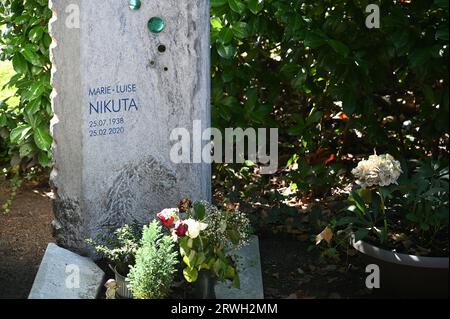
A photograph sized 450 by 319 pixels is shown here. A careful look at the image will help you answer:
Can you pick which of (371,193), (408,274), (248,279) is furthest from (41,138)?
(408,274)

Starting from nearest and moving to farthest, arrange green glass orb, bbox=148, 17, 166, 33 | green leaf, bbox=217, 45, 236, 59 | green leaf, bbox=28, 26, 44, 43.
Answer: green glass orb, bbox=148, 17, 166, 33 → green leaf, bbox=217, 45, 236, 59 → green leaf, bbox=28, 26, 44, 43

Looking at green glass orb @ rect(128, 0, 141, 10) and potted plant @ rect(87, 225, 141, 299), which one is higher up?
green glass orb @ rect(128, 0, 141, 10)

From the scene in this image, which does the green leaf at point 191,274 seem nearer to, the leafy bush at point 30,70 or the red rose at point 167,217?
the red rose at point 167,217

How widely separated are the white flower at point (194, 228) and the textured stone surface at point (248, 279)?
44 centimetres

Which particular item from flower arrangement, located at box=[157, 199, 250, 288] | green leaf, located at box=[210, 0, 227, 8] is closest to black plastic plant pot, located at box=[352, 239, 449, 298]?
flower arrangement, located at box=[157, 199, 250, 288]

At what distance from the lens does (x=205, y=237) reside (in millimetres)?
4207

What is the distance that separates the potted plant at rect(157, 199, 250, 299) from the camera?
414 cm

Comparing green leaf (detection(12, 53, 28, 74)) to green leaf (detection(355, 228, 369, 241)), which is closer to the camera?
green leaf (detection(355, 228, 369, 241))

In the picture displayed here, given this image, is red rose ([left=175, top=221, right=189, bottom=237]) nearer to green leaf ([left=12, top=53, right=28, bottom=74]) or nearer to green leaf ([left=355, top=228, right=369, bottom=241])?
green leaf ([left=355, top=228, right=369, bottom=241])

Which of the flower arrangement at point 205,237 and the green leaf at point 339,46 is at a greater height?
the green leaf at point 339,46

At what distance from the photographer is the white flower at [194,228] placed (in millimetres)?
4074

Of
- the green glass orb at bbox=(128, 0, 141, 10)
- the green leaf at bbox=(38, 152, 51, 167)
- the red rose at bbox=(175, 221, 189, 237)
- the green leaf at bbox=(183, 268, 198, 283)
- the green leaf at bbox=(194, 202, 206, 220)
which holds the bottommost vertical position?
the green leaf at bbox=(183, 268, 198, 283)

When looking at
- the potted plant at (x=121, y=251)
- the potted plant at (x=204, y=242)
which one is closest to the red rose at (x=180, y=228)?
the potted plant at (x=204, y=242)

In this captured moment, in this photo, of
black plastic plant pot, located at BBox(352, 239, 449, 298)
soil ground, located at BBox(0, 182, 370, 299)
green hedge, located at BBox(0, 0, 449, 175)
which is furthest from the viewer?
green hedge, located at BBox(0, 0, 449, 175)
